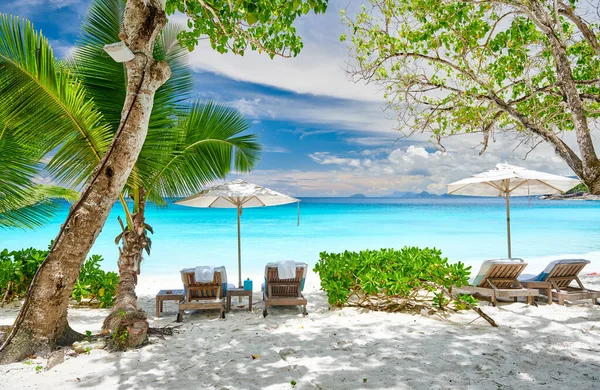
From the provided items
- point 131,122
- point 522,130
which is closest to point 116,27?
point 131,122

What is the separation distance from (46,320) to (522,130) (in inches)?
325

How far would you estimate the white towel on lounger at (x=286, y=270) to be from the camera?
233 inches

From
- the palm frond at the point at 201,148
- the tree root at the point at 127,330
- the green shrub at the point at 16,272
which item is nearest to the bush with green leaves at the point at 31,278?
the green shrub at the point at 16,272

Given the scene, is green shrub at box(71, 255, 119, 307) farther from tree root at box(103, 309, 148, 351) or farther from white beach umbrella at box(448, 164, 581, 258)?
white beach umbrella at box(448, 164, 581, 258)

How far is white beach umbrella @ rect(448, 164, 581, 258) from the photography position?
7.05 meters

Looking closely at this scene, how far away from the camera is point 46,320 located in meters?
4.00

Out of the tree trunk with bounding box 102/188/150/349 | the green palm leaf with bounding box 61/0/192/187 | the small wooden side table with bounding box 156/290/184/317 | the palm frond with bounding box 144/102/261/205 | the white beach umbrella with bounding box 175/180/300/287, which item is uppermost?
the green palm leaf with bounding box 61/0/192/187

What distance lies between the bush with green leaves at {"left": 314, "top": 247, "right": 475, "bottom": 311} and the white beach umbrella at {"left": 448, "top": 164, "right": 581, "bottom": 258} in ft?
6.82

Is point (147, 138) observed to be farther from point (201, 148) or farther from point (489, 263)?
point (489, 263)

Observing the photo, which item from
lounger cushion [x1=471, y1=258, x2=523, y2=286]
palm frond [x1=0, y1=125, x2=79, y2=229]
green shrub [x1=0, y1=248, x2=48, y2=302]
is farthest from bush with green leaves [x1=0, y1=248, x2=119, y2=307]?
lounger cushion [x1=471, y1=258, x2=523, y2=286]

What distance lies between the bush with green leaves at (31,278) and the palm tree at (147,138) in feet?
4.08

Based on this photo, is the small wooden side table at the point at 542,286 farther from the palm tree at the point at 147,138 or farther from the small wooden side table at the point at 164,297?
the small wooden side table at the point at 164,297

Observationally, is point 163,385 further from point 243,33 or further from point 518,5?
point 518,5

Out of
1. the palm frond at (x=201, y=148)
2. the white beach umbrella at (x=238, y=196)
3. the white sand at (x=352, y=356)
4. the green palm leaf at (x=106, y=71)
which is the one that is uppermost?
the green palm leaf at (x=106, y=71)
